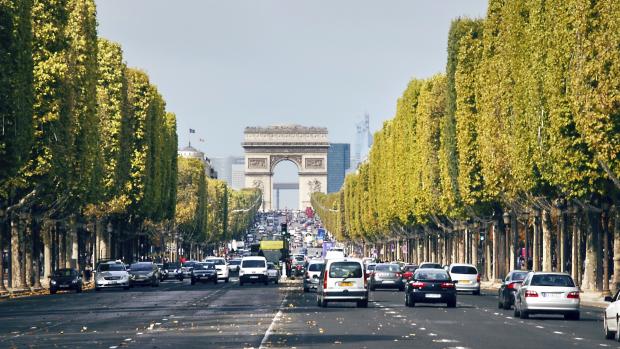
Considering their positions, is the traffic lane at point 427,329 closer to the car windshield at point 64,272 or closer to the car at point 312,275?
the car at point 312,275

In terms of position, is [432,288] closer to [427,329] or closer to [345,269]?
[345,269]

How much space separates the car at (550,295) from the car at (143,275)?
5400cm

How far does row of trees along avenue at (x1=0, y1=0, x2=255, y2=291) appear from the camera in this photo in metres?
74.9

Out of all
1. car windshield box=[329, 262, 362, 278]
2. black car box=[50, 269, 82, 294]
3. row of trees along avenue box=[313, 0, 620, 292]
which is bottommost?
black car box=[50, 269, 82, 294]

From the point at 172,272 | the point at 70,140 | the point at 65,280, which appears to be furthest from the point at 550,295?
the point at 172,272

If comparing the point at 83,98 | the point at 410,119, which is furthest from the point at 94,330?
the point at 410,119

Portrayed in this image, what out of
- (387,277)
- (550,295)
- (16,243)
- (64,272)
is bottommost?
(387,277)

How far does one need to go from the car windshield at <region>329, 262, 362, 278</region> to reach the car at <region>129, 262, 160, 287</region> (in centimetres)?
4243

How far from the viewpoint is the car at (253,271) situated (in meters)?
108

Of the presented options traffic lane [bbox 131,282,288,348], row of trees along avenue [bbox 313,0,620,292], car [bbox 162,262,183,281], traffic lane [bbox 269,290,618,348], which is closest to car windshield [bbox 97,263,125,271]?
row of trees along avenue [bbox 313,0,620,292]

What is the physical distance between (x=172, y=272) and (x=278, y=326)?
308 ft

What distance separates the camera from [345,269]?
6325 centimetres

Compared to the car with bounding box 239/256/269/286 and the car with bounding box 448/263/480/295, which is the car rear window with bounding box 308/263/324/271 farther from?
the car with bounding box 239/256/269/286

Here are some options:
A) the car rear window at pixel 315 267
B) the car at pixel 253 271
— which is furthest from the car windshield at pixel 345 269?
the car at pixel 253 271
